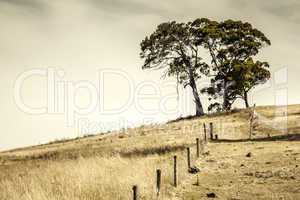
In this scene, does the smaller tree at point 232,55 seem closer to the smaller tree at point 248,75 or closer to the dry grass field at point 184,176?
the smaller tree at point 248,75

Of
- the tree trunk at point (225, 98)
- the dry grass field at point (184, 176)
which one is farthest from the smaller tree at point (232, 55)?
the dry grass field at point (184, 176)

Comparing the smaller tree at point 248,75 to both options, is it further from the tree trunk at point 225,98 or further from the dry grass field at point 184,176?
the dry grass field at point 184,176

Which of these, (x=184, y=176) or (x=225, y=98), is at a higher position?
(x=225, y=98)

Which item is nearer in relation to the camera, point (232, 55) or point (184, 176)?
point (184, 176)

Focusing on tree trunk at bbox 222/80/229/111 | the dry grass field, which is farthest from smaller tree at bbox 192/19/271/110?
the dry grass field

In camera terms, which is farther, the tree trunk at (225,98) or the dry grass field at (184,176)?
the tree trunk at (225,98)

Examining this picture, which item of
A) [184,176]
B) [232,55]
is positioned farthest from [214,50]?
[184,176]

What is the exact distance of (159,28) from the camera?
5016 cm

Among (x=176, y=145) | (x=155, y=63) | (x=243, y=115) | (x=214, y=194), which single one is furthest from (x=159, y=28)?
(x=214, y=194)

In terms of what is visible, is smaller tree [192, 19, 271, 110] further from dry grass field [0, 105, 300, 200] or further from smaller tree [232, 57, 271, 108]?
dry grass field [0, 105, 300, 200]

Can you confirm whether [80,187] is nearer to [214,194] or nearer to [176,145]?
[214,194]

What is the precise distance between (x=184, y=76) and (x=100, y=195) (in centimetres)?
4021

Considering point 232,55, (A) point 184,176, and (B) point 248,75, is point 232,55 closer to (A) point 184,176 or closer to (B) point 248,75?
(B) point 248,75

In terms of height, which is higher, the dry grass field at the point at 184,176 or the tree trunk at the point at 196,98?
the tree trunk at the point at 196,98
